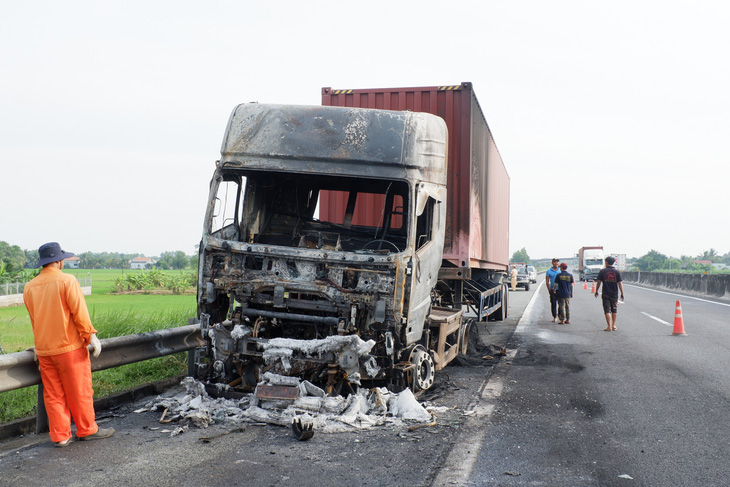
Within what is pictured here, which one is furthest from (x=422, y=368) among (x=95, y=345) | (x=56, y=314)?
(x=56, y=314)

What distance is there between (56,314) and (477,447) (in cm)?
343

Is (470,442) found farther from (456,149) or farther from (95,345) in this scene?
(456,149)

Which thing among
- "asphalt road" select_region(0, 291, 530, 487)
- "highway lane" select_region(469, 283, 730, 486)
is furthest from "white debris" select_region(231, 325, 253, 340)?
"highway lane" select_region(469, 283, 730, 486)

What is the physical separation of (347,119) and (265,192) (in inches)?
Answer: 58.3

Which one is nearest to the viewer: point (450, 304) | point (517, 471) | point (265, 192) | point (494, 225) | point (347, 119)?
point (517, 471)

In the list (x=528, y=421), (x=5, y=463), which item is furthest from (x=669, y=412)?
(x=5, y=463)

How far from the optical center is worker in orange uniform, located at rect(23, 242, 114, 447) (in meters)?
4.95

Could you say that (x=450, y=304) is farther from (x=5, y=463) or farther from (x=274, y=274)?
(x=5, y=463)

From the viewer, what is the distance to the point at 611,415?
241 inches

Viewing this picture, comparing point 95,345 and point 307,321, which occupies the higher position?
point 307,321

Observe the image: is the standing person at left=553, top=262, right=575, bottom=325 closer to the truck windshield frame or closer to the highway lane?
the highway lane

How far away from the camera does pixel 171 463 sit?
14.7 ft

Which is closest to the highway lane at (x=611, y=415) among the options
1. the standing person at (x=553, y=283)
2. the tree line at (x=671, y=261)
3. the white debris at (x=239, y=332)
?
the white debris at (x=239, y=332)

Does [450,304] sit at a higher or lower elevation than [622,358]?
higher
